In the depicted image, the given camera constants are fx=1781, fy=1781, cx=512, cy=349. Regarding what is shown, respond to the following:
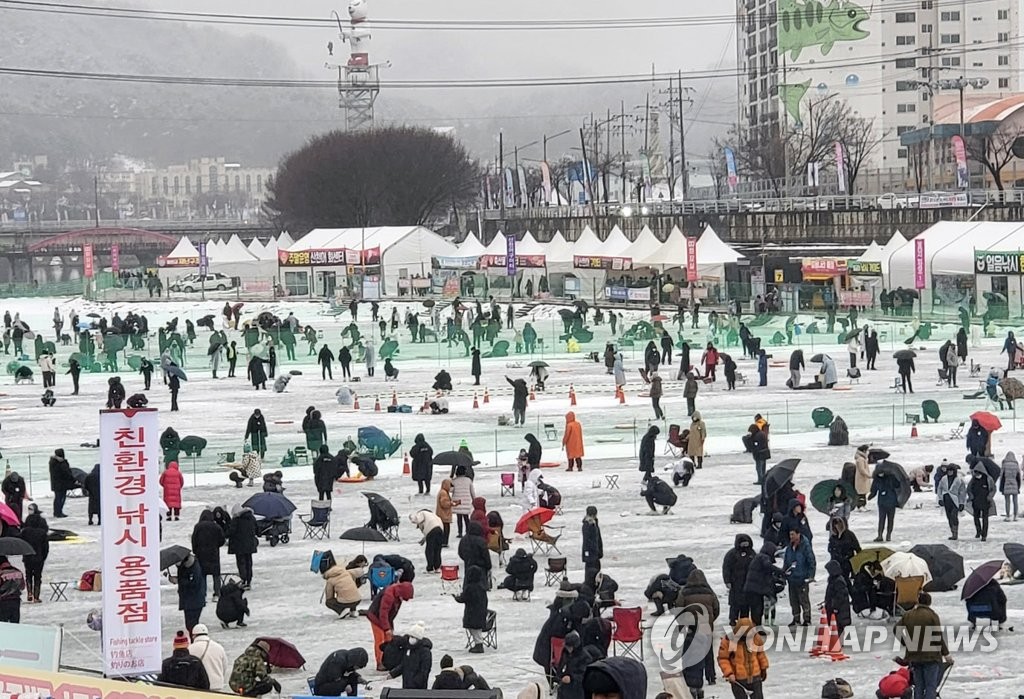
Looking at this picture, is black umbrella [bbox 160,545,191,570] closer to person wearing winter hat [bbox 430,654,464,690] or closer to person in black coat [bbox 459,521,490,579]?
person in black coat [bbox 459,521,490,579]

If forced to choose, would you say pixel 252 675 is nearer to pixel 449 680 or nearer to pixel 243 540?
pixel 449 680

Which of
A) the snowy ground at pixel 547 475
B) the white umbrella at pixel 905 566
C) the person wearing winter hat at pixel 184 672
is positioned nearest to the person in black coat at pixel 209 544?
the snowy ground at pixel 547 475

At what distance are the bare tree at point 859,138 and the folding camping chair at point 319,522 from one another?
99039 mm

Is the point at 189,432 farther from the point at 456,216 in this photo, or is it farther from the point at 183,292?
the point at 456,216

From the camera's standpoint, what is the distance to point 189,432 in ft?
117

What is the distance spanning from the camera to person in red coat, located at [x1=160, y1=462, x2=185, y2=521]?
81.8 feet

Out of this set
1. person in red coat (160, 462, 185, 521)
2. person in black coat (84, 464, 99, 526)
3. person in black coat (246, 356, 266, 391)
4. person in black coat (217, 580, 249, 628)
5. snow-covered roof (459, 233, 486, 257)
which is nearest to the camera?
person in black coat (217, 580, 249, 628)

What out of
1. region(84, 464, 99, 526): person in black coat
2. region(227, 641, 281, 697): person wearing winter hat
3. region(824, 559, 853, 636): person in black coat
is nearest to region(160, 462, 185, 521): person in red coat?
region(84, 464, 99, 526): person in black coat

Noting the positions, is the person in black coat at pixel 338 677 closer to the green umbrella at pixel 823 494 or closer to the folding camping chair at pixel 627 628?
the folding camping chair at pixel 627 628

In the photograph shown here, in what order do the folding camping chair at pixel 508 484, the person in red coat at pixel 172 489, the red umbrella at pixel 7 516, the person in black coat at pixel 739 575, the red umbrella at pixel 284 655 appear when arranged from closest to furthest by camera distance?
the red umbrella at pixel 284 655
the person in black coat at pixel 739 575
the red umbrella at pixel 7 516
the person in red coat at pixel 172 489
the folding camping chair at pixel 508 484

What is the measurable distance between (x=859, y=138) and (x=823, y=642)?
121m

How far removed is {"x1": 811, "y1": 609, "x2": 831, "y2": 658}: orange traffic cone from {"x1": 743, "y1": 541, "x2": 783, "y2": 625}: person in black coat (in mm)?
590

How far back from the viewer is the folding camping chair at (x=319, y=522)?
2342 cm

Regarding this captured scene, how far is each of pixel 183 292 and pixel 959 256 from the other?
4691 cm
